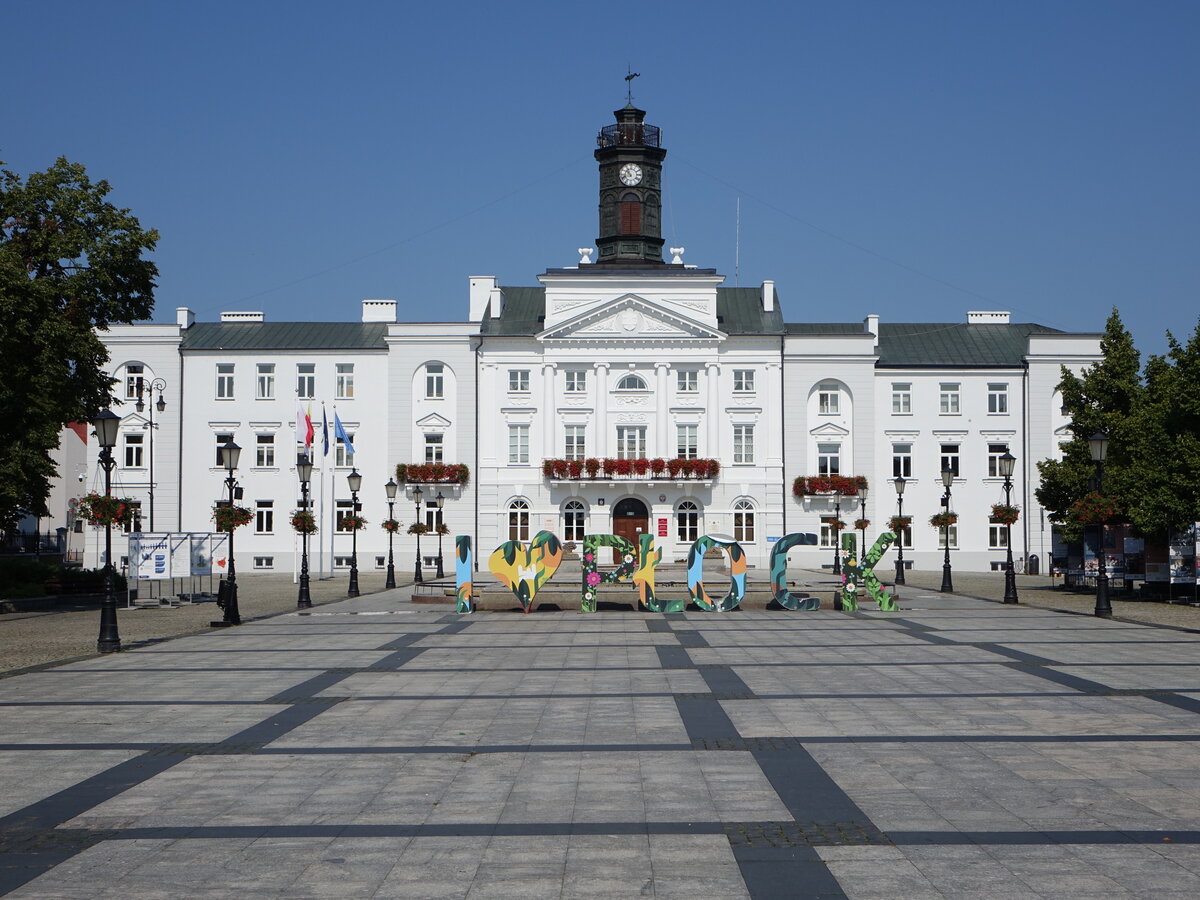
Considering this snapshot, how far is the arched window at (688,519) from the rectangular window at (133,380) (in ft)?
97.9

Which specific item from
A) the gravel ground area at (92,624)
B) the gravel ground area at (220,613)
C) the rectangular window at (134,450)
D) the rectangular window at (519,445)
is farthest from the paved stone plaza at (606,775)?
the rectangular window at (134,450)

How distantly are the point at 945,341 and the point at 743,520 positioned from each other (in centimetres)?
1611

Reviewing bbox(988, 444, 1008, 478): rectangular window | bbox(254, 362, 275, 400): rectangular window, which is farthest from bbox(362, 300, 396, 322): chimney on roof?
bbox(988, 444, 1008, 478): rectangular window

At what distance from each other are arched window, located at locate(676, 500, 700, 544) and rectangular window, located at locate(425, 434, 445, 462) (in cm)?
1315

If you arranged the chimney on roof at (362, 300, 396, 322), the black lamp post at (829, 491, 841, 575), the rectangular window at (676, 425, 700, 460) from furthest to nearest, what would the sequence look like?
the chimney on roof at (362, 300, 396, 322), the rectangular window at (676, 425, 700, 460), the black lamp post at (829, 491, 841, 575)

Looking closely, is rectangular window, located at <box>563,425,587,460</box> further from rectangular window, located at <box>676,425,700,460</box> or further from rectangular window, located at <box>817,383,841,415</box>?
rectangular window, located at <box>817,383,841,415</box>

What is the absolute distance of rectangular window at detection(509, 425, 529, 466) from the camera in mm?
66375

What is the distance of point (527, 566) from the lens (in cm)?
3453

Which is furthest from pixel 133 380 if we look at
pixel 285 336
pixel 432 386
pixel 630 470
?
pixel 630 470

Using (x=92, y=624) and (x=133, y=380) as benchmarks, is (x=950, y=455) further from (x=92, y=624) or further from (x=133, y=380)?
(x=92, y=624)

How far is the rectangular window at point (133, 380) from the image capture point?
66.5m

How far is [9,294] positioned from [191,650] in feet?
49.8

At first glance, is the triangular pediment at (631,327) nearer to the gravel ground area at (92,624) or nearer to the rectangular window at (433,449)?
the rectangular window at (433,449)

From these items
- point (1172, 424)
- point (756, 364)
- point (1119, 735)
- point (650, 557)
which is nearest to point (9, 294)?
point (650, 557)
